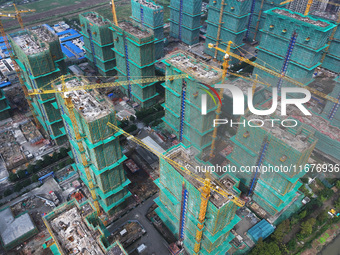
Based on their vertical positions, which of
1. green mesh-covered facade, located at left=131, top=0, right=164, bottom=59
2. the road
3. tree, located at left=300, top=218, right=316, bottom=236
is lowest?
the road

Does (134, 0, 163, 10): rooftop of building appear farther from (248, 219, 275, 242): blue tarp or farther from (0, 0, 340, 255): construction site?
(248, 219, 275, 242): blue tarp

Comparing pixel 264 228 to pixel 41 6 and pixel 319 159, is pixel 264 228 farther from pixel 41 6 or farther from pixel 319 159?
pixel 41 6

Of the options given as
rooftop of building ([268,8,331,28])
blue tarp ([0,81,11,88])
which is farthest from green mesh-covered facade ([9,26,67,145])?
rooftop of building ([268,8,331,28])

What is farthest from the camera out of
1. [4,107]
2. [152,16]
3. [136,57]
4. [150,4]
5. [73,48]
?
[73,48]

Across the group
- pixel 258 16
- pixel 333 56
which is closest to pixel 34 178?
pixel 333 56

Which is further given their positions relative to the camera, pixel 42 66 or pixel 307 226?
pixel 42 66

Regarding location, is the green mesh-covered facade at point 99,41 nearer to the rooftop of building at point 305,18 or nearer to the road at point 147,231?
the road at point 147,231

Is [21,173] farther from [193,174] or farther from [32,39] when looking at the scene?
[193,174]
